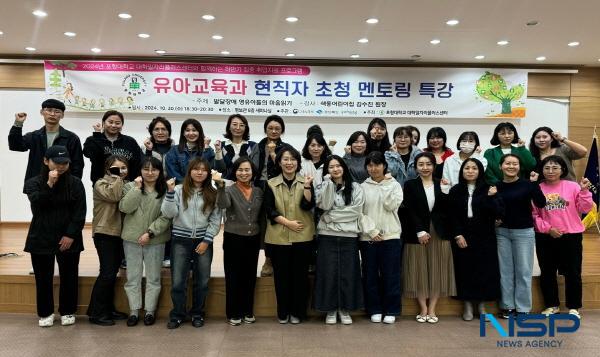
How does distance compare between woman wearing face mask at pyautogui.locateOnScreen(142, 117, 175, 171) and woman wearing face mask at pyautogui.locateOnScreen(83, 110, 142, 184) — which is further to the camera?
woman wearing face mask at pyautogui.locateOnScreen(142, 117, 175, 171)

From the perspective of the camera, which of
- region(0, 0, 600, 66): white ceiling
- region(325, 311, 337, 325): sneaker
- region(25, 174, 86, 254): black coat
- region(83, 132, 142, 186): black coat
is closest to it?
region(25, 174, 86, 254): black coat

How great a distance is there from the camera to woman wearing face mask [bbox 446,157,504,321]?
3170mm

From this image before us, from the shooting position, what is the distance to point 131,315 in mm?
3100

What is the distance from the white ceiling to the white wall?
790mm

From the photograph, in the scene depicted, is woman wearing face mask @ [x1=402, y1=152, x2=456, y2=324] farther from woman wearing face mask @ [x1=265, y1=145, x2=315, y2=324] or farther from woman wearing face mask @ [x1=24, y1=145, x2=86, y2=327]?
woman wearing face mask @ [x1=24, y1=145, x2=86, y2=327]

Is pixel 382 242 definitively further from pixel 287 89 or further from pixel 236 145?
pixel 287 89

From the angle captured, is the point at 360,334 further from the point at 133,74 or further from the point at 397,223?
the point at 133,74

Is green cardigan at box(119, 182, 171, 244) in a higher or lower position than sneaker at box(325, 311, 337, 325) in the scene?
higher

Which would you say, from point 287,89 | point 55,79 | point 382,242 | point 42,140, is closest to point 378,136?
point 382,242

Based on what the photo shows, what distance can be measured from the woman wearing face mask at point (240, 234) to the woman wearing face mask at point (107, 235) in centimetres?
76

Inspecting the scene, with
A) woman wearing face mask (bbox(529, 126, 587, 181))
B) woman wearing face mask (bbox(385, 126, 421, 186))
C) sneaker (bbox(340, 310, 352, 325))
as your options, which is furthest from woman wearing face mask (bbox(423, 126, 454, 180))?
sneaker (bbox(340, 310, 352, 325))

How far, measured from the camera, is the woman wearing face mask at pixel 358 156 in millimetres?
3318

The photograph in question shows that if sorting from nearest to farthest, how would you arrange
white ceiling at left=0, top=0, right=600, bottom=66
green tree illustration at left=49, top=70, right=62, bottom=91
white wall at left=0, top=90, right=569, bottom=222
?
white ceiling at left=0, top=0, right=600, bottom=66 < green tree illustration at left=49, top=70, right=62, bottom=91 < white wall at left=0, top=90, right=569, bottom=222

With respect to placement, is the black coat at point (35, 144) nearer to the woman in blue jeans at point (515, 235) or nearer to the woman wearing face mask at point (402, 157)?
the woman wearing face mask at point (402, 157)
